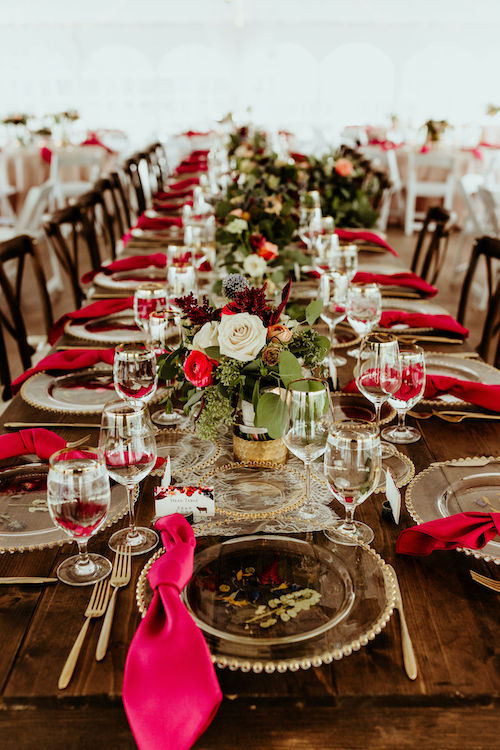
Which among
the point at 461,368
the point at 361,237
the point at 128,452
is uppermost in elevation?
the point at 128,452

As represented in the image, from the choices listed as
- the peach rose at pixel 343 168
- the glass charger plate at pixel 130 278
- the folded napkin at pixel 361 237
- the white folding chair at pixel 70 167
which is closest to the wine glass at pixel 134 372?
the glass charger plate at pixel 130 278

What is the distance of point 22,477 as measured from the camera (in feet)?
4.27

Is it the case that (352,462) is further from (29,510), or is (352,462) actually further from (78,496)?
(29,510)

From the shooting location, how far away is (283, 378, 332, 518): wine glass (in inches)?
43.9

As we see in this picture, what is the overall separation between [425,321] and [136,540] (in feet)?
4.32

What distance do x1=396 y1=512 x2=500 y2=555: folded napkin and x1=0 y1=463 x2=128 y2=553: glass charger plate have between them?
0.45 m

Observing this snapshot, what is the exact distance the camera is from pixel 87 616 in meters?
0.93

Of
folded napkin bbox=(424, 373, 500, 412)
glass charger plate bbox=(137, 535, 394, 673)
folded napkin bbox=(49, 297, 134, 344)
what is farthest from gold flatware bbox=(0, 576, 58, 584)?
folded napkin bbox=(49, 297, 134, 344)

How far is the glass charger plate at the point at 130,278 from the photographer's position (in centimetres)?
273

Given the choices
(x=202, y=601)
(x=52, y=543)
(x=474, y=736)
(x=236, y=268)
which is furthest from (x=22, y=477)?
(x=236, y=268)

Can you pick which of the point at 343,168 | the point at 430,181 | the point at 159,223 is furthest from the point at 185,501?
the point at 430,181

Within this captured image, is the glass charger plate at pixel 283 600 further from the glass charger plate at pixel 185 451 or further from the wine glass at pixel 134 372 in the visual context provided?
the wine glass at pixel 134 372

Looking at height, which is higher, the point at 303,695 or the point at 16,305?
the point at 303,695

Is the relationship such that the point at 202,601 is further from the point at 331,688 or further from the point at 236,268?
the point at 236,268
